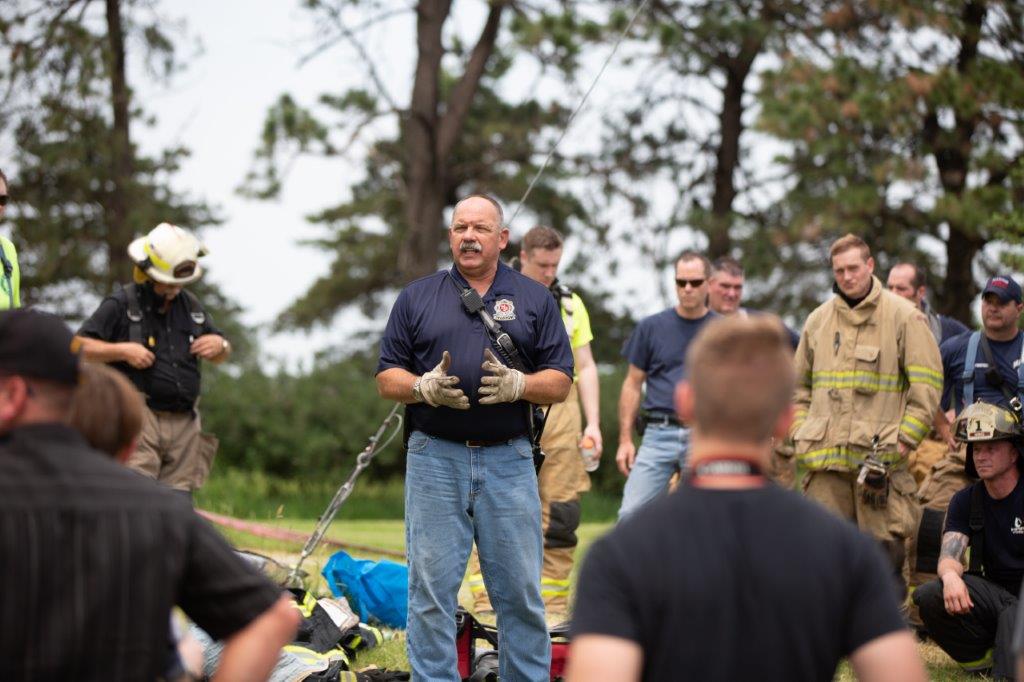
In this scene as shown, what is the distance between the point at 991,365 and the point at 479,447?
13.3ft

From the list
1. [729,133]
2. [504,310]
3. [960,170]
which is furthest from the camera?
[729,133]

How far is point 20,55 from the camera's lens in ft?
71.4

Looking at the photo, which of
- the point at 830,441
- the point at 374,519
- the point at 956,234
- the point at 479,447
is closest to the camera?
the point at 479,447

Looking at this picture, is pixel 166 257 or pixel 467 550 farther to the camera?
pixel 166 257

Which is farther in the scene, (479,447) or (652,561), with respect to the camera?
(479,447)

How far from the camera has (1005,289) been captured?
8.23 m

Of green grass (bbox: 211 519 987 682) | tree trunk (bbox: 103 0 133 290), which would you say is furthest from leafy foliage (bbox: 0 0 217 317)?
green grass (bbox: 211 519 987 682)

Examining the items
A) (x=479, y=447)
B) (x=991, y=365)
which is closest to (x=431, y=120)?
(x=991, y=365)

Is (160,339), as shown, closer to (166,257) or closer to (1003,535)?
(166,257)

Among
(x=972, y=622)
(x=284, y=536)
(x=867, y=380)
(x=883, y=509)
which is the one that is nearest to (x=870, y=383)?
(x=867, y=380)

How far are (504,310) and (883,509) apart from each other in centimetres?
319

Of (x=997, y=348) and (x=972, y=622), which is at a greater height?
(x=997, y=348)

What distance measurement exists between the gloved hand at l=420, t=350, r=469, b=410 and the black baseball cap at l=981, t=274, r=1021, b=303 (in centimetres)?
421

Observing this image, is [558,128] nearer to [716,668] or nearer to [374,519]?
[374,519]
